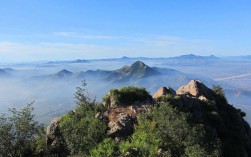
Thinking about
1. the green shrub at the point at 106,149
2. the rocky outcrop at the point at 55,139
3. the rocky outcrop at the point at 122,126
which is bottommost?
the rocky outcrop at the point at 55,139

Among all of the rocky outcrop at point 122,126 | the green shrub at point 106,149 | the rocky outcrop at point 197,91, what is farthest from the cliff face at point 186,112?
the green shrub at point 106,149

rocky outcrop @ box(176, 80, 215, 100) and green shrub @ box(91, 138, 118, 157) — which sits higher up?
Answer: rocky outcrop @ box(176, 80, 215, 100)

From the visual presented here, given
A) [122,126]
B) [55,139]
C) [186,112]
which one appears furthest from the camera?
[186,112]

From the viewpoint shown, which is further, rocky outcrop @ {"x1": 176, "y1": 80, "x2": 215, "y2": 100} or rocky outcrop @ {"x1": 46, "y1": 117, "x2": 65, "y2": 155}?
rocky outcrop @ {"x1": 176, "y1": 80, "x2": 215, "y2": 100}

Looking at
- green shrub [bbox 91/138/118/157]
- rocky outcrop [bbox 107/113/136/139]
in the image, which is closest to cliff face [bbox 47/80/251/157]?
rocky outcrop [bbox 107/113/136/139]

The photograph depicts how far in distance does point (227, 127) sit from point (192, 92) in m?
13.0

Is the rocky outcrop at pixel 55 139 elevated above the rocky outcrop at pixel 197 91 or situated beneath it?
situated beneath

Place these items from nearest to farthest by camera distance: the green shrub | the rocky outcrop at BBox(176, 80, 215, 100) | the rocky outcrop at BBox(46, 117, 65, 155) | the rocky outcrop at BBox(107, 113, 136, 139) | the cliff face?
1. the green shrub
2. the rocky outcrop at BBox(46, 117, 65, 155)
3. the rocky outcrop at BBox(107, 113, 136, 139)
4. the cliff face
5. the rocky outcrop at BBox(176, 80, 215, 100)

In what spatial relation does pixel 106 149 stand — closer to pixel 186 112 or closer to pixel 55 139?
pixel 55 139

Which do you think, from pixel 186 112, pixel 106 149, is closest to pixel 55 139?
pixel 106 149

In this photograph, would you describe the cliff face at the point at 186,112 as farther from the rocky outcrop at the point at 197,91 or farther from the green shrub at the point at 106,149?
the green shrub at the point at 106,149

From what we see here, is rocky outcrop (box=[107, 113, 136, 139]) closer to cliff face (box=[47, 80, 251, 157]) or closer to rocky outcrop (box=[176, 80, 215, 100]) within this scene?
cliff face (box=[47, 80, 251, 157])

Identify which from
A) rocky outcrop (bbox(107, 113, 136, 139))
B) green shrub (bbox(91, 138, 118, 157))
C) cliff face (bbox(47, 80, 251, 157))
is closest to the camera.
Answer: green shrub (bbox(91, 138, 118, 157))

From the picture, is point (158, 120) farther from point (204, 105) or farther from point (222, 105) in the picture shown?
point (222, 105)
